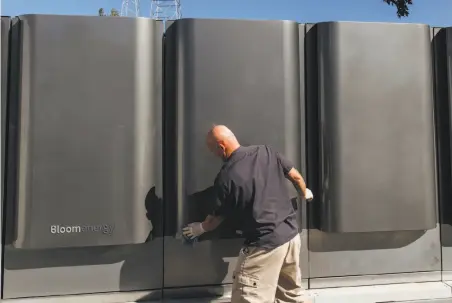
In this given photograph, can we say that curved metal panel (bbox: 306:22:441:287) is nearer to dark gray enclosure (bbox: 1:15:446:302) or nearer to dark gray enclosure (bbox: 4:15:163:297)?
dark gray enclosure (bbox: 1:15:446:302)

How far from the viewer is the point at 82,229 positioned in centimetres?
330

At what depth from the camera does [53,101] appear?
3.29 metres

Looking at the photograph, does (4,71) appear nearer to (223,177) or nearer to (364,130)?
(223,177)

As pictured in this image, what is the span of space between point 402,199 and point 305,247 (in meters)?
0.90

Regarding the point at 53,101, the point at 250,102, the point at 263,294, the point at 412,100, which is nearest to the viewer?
the point at 263,294

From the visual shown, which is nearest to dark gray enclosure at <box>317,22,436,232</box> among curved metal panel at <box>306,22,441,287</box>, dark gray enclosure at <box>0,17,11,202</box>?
curved metal panel at <box>306,22,441,287</box>

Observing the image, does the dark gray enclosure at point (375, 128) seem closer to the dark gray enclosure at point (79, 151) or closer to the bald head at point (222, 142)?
the bald head at point (222, 142)

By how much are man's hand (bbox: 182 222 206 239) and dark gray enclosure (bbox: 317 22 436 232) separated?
3.64 feet

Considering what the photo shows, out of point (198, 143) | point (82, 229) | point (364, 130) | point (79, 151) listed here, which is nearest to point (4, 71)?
point (79, 151)

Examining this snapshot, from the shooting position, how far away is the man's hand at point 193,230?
312 centimetres

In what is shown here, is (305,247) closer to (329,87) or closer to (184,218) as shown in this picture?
(184,218)

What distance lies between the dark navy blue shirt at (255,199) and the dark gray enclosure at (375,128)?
33.9 inches

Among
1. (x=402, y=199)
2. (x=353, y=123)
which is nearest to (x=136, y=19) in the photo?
(x=353, y=123)

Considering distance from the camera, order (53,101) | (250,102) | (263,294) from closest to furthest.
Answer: (263,294)
(53,101)
(250,102)
